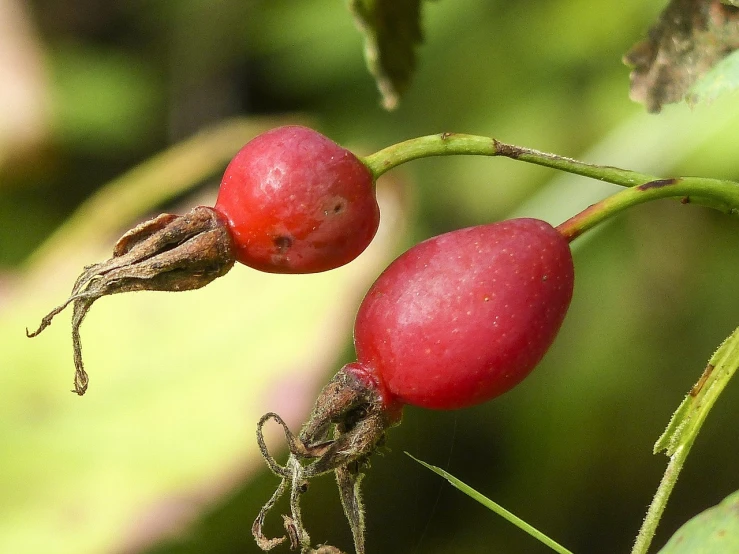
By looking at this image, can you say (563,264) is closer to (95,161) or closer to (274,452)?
(274,452)

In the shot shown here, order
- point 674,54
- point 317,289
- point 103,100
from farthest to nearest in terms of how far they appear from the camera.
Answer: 1. point 103,100
2. point 317,289
3. point 674,54

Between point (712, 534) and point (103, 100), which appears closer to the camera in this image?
point (712, 534)

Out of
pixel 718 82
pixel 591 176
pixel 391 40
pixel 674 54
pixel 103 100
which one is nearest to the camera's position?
pixel 591 176

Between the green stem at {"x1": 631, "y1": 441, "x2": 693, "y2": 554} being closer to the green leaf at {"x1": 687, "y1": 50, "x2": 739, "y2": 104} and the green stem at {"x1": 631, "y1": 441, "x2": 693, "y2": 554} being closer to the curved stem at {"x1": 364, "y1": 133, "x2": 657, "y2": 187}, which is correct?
the curved stem at {"x1": 364, "y1": 133, "x2": 657, "y2": 187}

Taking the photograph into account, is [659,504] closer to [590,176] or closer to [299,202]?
[590,176]

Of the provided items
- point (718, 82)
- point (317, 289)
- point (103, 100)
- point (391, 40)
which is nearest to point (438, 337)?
point (718, 82)

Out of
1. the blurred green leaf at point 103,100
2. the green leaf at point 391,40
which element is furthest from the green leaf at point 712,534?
the blurred green leaf at point 103,100

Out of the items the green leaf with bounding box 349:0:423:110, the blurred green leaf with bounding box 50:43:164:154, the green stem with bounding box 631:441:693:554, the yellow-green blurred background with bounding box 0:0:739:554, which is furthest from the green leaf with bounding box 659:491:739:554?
the blurred green leaf with bounding box 50:43:164:154

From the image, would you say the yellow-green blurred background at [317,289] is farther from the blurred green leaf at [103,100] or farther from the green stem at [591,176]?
the green stem at [591,176]
